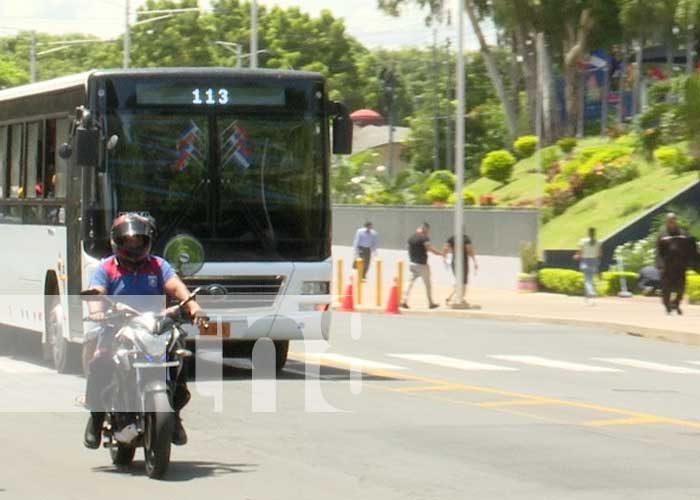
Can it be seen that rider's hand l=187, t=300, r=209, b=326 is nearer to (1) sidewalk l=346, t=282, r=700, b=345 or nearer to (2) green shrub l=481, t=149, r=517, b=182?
(1) sidewalk l=346, t=282, r=700, b=345

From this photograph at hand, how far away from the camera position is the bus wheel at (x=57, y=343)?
1944 centimetres

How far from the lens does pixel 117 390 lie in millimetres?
11008

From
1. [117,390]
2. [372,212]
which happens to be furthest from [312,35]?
[117,390]

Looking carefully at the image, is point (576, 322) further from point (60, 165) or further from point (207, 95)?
point (207, 95)

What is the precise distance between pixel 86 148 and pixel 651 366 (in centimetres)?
858

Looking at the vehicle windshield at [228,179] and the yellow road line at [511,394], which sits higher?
the vehicle windshield at [228,179]

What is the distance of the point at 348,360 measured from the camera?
21953 mm

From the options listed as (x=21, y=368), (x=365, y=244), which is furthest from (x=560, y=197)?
(x=21, y=368)

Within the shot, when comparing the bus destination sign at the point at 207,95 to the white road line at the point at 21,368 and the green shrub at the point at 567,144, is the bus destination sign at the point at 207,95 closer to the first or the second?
the white road line at the point at 21,368

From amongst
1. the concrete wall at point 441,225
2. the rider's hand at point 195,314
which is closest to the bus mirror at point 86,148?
the rider's hand at point 195,314

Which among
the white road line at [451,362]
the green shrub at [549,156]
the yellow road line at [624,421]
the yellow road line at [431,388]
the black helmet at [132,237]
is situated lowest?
the white road line at [451,362]

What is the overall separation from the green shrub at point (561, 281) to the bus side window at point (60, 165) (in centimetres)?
2153

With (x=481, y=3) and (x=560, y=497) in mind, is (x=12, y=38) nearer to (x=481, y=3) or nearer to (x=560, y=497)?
(x=481, y=3)

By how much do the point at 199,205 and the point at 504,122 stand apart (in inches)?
2394
